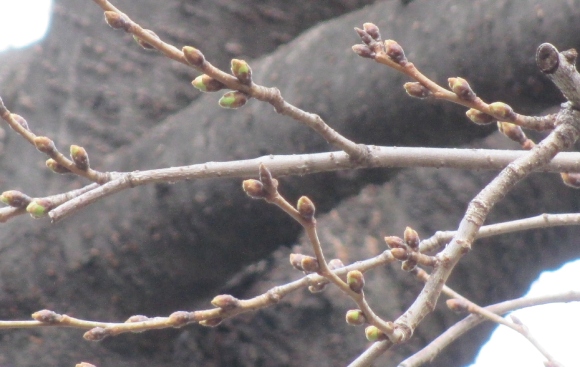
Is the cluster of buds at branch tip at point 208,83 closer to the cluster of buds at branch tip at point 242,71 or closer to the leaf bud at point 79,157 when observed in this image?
the cluster of buds at branch tip at point 242,71

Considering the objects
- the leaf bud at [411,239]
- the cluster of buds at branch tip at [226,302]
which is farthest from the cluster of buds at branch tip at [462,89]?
the cluster of buds at branch tip at [226,302]

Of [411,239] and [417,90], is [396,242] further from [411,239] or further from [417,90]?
[417,90]

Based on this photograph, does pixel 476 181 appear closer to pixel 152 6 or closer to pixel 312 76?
pixel 312 76

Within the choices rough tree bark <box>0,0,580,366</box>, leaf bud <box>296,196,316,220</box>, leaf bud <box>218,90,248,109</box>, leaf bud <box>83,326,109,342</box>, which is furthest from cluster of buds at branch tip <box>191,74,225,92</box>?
rough tree bark <box>0,0,580,366</box>

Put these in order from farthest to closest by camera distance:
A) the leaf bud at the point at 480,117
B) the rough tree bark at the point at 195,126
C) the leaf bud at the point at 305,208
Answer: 1. the rough tree bark at the point at 195,126
2. the leaf bud at the point at 480,117
3. the leaf bud at the point at 305,208

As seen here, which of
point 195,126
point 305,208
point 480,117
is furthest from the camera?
point 195,126

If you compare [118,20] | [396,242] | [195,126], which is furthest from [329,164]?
[195,126]

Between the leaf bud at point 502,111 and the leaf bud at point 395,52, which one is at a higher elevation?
the leaf bud at point 502,111
